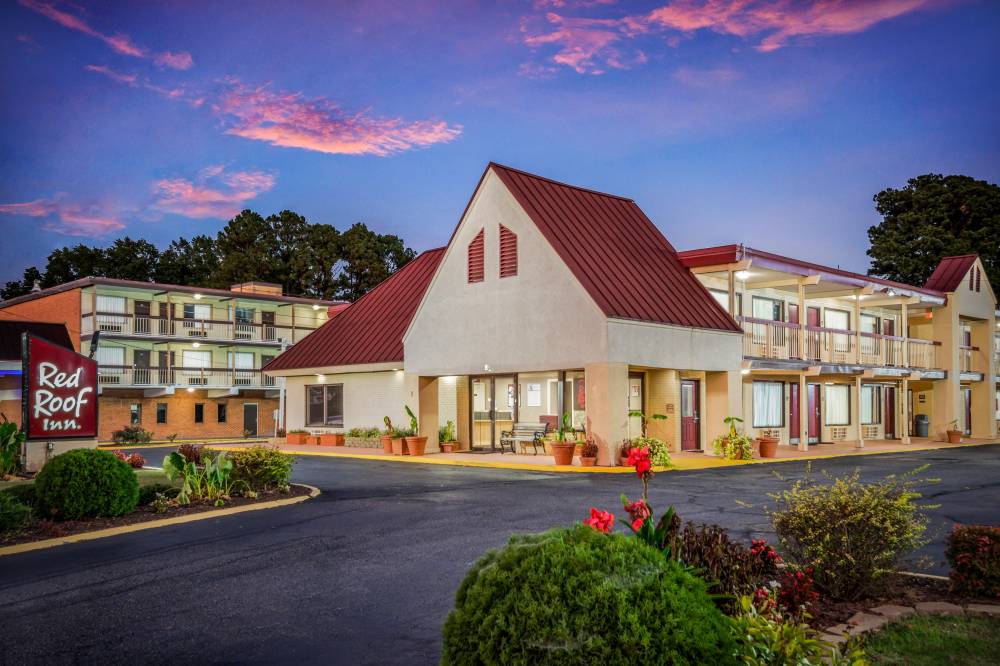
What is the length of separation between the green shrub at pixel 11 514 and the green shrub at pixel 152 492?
286 centimetres

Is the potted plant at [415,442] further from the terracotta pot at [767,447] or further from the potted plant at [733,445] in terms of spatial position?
the terracotta pot at [767,447]

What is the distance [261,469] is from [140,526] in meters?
3.95

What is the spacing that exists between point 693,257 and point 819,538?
2310cm

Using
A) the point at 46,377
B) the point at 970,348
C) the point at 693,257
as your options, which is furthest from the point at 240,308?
the point at 970,348

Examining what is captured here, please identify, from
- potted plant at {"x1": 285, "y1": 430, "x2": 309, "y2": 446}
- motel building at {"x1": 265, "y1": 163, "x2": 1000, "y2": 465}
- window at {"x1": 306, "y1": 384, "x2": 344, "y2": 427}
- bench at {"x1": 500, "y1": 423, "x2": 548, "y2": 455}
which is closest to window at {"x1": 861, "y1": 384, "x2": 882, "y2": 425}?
motel building at {"x1": 265, "y1": 163, "x2": 1000, "y2": 465}

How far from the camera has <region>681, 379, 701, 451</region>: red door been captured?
28.8m

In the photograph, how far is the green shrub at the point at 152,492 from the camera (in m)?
15.2

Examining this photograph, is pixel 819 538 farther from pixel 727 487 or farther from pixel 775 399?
pixel 775 399

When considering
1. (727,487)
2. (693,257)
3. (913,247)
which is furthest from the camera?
(913,247)

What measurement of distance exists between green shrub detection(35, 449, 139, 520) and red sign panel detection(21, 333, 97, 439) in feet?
12.3

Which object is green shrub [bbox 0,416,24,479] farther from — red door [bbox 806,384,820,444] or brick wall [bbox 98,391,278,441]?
brick wall [bbox 98,391,278,441]

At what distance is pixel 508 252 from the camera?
27.4 metres

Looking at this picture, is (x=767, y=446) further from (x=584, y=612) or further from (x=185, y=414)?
(x=185, y=414)

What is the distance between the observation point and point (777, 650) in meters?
5.06
